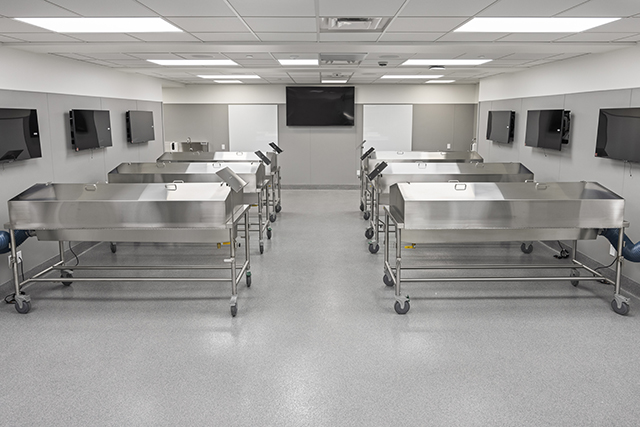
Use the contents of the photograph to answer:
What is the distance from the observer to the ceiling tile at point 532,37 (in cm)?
377

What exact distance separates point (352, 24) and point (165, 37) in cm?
154

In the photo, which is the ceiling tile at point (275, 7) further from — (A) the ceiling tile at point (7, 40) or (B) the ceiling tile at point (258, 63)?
(B) the ceiling tile at point (258, 63)

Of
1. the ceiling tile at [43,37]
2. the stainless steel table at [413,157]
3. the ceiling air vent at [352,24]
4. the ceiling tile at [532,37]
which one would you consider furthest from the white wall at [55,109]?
the ceiling tile at [532,37]

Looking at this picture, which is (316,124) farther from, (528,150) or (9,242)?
(9,242)

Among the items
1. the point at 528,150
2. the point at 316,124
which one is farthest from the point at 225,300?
the point at 316,124

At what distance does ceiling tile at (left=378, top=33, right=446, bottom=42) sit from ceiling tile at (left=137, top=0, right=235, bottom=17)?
139cm

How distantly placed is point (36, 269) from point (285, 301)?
2.51m

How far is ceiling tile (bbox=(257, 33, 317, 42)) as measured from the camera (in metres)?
3.82

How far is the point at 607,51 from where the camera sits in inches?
182

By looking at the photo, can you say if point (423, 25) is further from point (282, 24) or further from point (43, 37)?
point (43, 37)

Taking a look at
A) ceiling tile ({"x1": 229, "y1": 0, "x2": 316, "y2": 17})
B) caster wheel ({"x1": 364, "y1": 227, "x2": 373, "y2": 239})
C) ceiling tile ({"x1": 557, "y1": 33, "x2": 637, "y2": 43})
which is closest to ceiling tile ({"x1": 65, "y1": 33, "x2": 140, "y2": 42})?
ceiling tile ({"x1": 229, "y1": 0, "x2": 316, "y2": 17})

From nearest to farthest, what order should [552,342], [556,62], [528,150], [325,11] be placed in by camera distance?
1. [325,11]
2. [552,342]
3. [556,62]
4. [528,150]

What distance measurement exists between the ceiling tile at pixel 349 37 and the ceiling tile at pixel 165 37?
3.54 feet

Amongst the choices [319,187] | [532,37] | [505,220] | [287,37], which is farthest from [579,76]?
[319,187]
